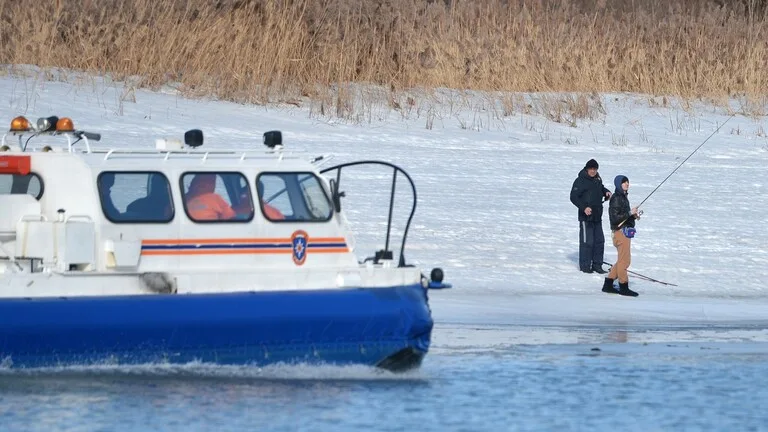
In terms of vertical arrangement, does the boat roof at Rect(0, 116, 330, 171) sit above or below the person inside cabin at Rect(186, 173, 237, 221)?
above

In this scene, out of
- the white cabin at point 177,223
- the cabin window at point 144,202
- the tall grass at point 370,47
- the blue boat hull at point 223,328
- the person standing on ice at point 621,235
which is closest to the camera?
the blue boat hull at point 223,328

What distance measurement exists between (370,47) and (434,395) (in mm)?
13529

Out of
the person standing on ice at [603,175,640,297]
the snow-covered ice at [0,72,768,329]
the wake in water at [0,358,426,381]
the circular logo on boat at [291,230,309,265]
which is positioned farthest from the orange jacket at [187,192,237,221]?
the person standing on ice at [603,175,640,297]

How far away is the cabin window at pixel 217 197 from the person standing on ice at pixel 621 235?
558cm

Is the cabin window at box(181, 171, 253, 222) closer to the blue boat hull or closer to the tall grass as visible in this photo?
the blue boat hull

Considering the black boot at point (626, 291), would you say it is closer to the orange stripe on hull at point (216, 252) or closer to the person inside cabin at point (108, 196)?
the orange stripe on hull at point (216, 252)

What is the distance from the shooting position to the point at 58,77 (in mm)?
22797

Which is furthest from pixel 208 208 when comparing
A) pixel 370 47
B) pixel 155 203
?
pixel 370 47

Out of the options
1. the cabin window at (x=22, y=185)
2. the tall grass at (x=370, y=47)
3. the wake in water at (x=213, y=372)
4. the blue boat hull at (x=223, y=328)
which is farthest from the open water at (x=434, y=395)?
the tall grass at (x=370, y=47)

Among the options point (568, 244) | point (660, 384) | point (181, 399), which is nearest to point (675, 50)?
point (568, 244)

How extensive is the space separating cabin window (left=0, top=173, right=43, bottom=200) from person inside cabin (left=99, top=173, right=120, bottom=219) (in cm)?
53

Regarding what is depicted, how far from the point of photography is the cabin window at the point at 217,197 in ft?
39.1

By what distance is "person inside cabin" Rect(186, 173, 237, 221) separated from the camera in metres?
11.9

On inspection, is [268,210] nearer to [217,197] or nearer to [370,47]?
[217,197]
